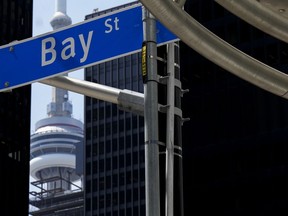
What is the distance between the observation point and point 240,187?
104 meters

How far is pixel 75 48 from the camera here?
12656mm

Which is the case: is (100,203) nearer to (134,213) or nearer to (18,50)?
(134,213)

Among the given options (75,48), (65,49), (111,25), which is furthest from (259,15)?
(65,49)

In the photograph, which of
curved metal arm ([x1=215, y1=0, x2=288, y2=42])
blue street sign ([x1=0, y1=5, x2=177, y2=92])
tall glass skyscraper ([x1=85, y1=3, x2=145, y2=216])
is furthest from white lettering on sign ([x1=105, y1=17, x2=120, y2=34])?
tall glass skyscraper ([x1=85, y1=3, x2=145, y2=216])

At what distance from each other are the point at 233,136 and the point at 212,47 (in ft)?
319

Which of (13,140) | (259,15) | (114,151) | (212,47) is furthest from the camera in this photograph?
(114,151)

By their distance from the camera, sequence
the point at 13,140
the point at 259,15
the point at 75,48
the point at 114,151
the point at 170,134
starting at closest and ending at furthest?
the point at 259,15
the point at 170,134
the point at 75,48
the point at 13,140
the point at 114,151

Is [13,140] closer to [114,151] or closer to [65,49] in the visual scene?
[114,151]

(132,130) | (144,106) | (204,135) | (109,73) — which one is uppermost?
(109,73)

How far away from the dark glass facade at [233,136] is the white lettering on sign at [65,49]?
293 ft

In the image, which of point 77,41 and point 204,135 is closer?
point 77,41

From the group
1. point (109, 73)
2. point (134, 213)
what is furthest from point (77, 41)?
point (109, 73)

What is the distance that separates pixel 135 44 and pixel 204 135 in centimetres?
9597

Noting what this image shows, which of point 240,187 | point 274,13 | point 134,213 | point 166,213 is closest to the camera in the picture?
point 274,13
